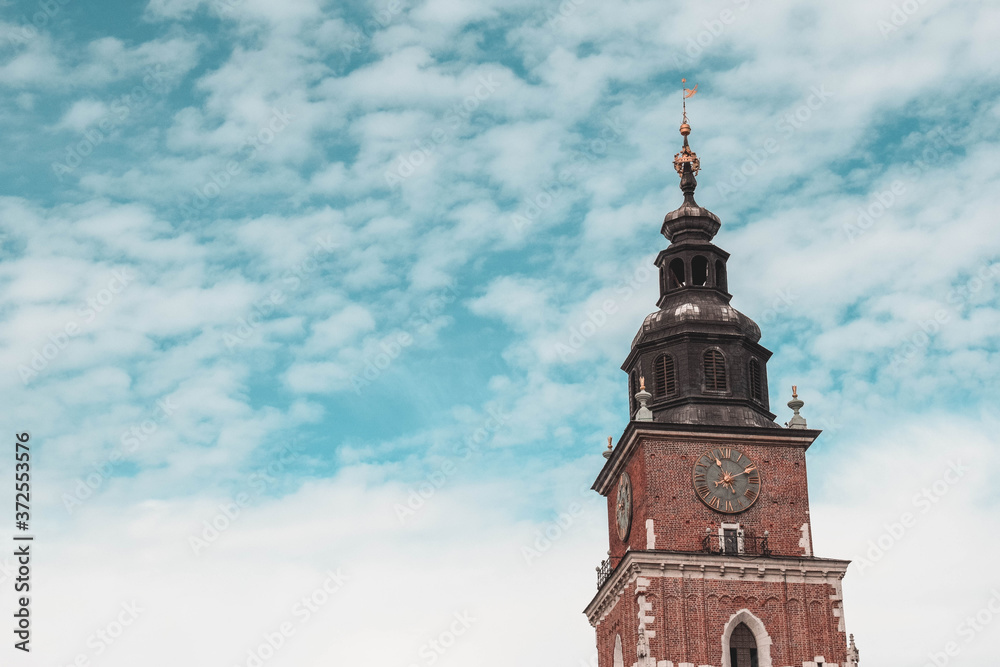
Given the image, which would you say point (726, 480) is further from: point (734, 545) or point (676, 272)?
point (676, 272)

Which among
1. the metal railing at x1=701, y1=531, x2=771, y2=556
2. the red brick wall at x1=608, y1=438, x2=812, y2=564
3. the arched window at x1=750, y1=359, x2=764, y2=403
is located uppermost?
the arched window at x1=750, y1=359, x2=764, y2=403

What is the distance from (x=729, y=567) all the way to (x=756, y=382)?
8.92 metres

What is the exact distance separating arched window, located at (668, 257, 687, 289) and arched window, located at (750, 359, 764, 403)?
5.36 m

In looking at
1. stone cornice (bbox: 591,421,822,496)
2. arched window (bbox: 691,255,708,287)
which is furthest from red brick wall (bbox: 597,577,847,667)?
arched window (bbox: 691,255,708,287)

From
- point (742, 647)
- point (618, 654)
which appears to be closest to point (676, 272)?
point (618, 654)

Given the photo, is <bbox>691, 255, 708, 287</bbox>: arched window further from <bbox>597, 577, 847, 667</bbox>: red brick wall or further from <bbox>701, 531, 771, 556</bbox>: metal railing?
<bbox>597, 577, 847, 667</bbox>: red brick wall

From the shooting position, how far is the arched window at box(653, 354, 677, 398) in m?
63.2

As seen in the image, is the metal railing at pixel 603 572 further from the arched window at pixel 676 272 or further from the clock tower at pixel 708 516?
the arched window at pixel 676 272

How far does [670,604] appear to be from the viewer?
188 feet

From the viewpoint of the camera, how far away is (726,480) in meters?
59.8

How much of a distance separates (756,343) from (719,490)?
7.55 m

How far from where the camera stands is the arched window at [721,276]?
218 feet

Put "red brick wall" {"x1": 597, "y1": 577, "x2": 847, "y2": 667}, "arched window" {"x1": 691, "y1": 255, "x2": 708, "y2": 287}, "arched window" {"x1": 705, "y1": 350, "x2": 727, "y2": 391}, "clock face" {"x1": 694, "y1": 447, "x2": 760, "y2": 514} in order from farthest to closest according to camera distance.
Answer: "arched window" {"x1": 691, "y1": 255, "x2": 708, "y2": 287}
"arched window" {"x1": 705, "y1": 350, "x2": 727, "y2": 391}
"clock face" {"x1": 694, "y1": 447, "x2": 760, "y2": 514}
"red brick wall" {"x1": 597, "y1": 577, "x2": 847, "y2": 667}

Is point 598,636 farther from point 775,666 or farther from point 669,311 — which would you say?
point 669,311
